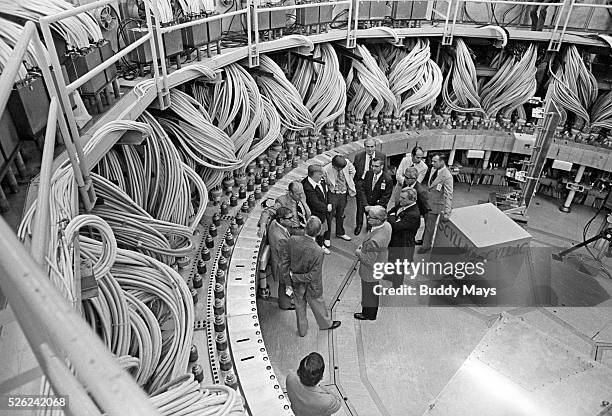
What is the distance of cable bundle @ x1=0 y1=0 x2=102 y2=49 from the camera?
1836 mm

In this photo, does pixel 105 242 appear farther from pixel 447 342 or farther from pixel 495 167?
pixel 495 167

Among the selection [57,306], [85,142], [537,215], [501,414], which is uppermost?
[57,306]

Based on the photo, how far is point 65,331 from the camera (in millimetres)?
446

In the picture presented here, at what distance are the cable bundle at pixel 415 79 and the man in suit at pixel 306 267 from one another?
9.35ft

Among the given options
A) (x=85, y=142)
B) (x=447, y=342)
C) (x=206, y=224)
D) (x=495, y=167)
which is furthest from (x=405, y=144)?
(x=85, y=142)

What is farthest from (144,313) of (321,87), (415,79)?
(415,79)

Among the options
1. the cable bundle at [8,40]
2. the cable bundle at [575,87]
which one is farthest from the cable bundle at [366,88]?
the cable bundle at [8,40]

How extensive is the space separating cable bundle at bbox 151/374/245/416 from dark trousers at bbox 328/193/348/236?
8.85 feet

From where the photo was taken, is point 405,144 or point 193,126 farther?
point 405,144

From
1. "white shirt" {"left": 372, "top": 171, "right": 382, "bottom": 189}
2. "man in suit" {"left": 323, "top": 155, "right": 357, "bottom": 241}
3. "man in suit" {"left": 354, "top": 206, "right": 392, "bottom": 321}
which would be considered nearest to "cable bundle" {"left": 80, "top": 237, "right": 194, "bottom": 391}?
"man in suit" {"left": 354, "top": 206, "right": 392, "bottom": 321}

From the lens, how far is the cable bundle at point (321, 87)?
14.2 ft

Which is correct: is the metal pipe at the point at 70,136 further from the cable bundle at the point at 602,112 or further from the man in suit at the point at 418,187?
the cable bundle at the point at 602,112

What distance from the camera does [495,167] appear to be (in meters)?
5.89

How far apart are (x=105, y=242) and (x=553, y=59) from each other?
5.99 m
